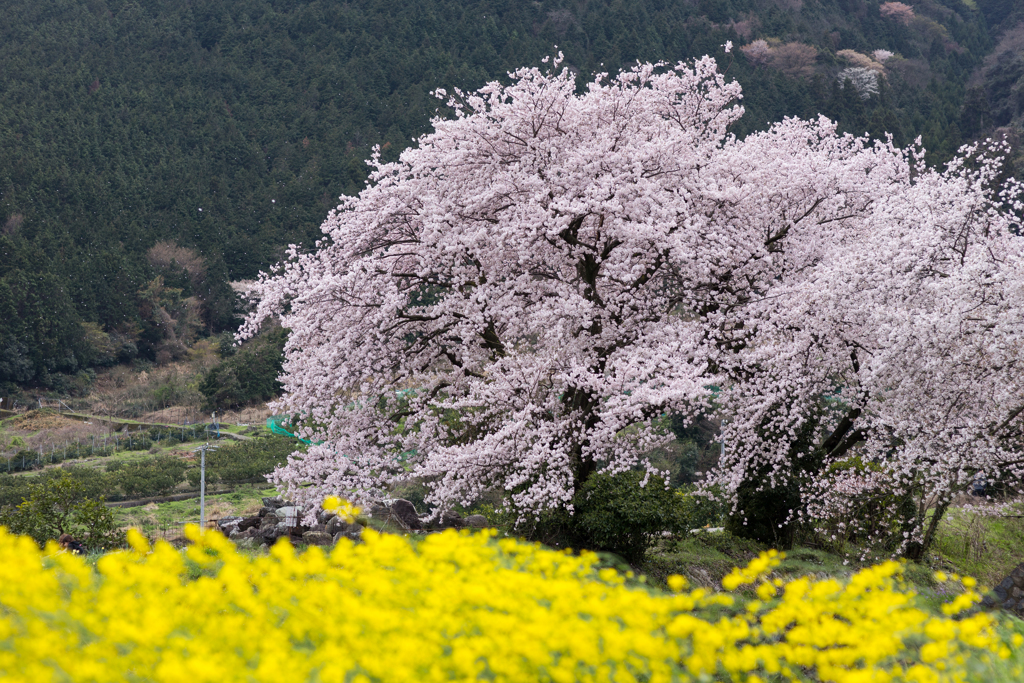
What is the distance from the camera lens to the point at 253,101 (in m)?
61.3

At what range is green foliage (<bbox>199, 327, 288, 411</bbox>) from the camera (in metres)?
31.4

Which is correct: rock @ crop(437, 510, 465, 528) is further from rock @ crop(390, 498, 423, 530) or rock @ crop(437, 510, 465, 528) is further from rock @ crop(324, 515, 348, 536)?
rock @ crop(324, 515, 348, 536)

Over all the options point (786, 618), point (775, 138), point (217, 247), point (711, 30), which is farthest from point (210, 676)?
point (711, 30)

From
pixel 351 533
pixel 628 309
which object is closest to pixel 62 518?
pixel 351 533

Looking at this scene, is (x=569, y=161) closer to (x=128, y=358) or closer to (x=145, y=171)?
(x=128, y=358)

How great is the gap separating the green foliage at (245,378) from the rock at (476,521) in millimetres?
19170

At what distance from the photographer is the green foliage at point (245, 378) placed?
3139 cm

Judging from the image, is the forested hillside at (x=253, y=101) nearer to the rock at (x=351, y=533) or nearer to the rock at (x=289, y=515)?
the rock at (x=289, y=515)

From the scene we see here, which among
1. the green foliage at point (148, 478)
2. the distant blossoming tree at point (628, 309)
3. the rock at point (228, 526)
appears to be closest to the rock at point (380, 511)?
the distant blossoming tree at point (628, 309)

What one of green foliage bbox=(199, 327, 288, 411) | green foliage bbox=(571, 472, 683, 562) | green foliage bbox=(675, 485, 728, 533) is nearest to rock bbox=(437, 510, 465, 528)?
green foliage bbox=(571, 472, 683, 562)

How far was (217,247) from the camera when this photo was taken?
4609 centimetres

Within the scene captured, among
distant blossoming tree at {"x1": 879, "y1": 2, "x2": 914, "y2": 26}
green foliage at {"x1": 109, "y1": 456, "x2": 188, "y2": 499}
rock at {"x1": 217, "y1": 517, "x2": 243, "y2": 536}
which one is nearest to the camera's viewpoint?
rock at {"x1": 217, "y1": 517, "x2": 243, "y2": 536}

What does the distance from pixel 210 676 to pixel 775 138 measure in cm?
1346

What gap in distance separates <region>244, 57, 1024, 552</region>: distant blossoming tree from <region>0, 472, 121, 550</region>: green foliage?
2960 mm
